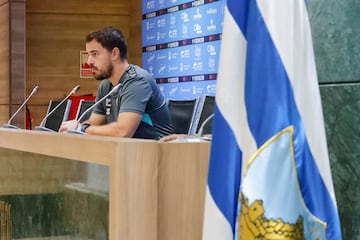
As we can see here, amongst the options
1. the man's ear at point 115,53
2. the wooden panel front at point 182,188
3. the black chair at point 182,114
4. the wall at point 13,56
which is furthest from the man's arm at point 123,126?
the wall at point 13,56

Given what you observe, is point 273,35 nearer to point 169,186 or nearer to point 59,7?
point 169,186

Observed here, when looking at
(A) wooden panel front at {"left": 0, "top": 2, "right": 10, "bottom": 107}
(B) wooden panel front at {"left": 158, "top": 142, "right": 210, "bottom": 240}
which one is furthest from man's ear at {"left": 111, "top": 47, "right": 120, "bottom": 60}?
(A) wooden panel front at {"left": 0, "top": 2, "right": 10, "bottom": 107}

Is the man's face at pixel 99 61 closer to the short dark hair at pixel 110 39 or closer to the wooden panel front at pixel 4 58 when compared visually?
the short dark hair at pixel 110 39

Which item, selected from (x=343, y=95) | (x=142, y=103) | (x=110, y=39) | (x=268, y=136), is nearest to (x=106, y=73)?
(x=110, y=39)

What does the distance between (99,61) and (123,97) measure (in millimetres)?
310

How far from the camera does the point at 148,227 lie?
1646mm

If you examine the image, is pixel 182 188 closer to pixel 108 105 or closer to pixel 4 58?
pixel 108 105

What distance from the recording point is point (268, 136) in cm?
133

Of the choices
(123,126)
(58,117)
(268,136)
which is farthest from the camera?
→ (58,117)

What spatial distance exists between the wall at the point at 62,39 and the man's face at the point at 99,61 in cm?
336

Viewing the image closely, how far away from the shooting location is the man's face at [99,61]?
149 inches

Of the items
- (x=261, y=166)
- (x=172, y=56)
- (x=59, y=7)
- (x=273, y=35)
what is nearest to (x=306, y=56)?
(x=273, y=35)

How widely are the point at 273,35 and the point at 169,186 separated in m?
0.48

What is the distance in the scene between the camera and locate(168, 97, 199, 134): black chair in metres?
4.29
